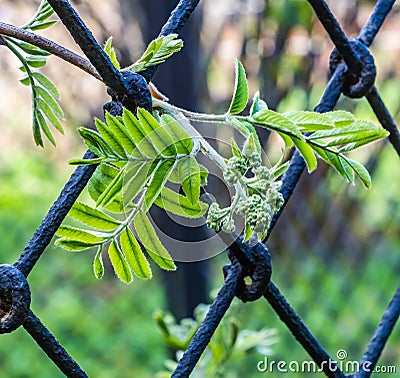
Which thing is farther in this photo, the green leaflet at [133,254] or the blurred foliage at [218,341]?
the blurred foliage at [218,341]

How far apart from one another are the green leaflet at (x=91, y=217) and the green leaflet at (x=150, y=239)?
1 centimetres

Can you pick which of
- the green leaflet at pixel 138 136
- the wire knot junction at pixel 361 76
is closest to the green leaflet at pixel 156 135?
the green leaflet at pixel 138 136

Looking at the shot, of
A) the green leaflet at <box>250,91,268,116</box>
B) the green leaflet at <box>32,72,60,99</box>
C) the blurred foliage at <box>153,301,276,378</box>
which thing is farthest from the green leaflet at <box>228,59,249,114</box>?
the blurred foliage at <box>153,301,276,378</box>

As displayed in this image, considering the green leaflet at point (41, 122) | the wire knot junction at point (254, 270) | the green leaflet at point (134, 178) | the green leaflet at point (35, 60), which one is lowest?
the wire knot junction at point (254, 270)

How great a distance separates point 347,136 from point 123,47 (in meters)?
1.04

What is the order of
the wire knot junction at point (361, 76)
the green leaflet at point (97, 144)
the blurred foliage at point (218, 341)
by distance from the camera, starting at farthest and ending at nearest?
1. the blurred foliage at point (218, 341)
2. the wire knot junction at point (361, 76)
3. the green leaflet at point (97, 144)

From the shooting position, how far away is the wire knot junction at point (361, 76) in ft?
1.41

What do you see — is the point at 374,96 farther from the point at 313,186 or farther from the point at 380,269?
the point at 380,269

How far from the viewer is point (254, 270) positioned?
0.36 metres

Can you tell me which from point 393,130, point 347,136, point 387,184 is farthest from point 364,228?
point 347,136

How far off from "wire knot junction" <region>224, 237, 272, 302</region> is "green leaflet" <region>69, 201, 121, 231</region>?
79 millimetres

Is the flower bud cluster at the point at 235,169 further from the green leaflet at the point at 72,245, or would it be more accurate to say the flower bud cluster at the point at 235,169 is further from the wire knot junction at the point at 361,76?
the wire knot junction at the point at 361,76

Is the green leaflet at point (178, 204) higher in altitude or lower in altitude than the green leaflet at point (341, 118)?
higher

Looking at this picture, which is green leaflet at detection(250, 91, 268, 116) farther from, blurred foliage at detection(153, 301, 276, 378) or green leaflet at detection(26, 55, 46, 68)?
blurred foliage at detection(153, 301, 276, 378)
